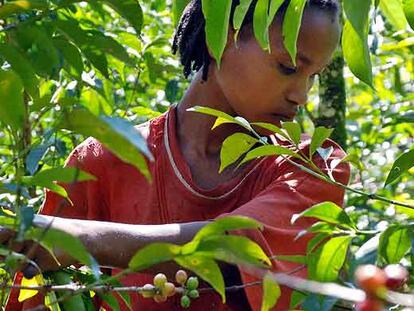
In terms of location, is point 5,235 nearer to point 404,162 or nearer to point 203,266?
point 203,266

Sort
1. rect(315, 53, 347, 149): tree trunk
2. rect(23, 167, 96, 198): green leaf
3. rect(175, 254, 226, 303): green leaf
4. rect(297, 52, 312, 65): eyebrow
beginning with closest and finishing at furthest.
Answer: rect(175, 254, 226, 303): green leaf, rect(23, 167, 96, 198): green leaf, rect(297, 52, 312, 65): eyebrow, rect(315, 53, 347, 149): tree trunk

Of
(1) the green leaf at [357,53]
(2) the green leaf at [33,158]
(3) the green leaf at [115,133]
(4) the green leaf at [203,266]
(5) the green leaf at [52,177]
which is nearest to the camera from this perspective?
(3) the green leaf at [115,133]

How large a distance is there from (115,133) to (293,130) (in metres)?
0.55

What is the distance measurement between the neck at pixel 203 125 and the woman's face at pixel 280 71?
6cm

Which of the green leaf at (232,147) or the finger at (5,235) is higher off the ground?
the green leaf at (232,147)

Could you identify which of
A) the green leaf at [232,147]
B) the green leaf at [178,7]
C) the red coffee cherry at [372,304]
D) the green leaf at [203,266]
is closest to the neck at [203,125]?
the green leaf at [178,7]

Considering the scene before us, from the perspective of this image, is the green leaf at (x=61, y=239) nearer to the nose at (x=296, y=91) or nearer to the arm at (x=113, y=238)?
the arm at (x=113, y=238)

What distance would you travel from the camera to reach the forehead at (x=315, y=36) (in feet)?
6.05

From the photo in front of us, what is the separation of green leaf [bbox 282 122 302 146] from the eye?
0.50 metres

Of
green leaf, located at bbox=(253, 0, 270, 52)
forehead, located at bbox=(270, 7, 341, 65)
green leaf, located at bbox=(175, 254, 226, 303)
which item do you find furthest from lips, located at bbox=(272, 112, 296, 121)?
green leaf, located at bbox=(175, 254, 226, 303)

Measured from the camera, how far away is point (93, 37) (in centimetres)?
118

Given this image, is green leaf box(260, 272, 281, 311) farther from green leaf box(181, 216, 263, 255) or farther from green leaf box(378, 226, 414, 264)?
green leaf box(378, 226, 414, 264)

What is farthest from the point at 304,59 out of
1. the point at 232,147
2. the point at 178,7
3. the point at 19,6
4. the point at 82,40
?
the point at 19,6

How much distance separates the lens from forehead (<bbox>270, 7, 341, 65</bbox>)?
1844 millimetres
